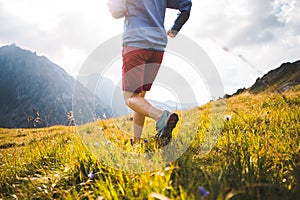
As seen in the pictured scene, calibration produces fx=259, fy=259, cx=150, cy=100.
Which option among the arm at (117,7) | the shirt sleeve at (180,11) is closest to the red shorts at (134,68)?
the arm at (117,7)

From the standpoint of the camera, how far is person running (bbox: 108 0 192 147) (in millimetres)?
3650

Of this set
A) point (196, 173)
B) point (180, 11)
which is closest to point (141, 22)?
point (180, 11)

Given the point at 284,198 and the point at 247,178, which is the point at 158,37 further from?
the point at 284,198

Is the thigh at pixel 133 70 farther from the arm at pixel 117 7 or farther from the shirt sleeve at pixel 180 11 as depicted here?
the shirt sleeve at pixel 180 11

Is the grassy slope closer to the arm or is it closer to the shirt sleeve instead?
the shirt sleeve

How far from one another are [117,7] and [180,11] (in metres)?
1.21

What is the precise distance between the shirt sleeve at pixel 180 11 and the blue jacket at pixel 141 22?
0.39 metres

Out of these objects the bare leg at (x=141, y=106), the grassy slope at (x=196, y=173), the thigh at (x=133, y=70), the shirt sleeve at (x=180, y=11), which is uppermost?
the shirt sleeve at (x=180, y=11)

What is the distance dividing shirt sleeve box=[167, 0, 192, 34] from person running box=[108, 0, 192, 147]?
35 centimetres

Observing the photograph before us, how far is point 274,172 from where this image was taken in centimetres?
199

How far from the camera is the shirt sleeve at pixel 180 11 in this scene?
434 cm

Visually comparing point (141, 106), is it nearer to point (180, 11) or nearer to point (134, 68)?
point (134, 68)

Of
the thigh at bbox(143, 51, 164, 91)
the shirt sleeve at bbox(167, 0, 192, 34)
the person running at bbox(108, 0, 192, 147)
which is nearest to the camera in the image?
the person running at bbox(108, 0, 192, 147)

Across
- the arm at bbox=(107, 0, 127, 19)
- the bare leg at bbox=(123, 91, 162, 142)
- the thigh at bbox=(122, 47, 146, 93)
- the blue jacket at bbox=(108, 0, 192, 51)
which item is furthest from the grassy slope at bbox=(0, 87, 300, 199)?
the arm at bbox=(107, 0, 127, 19)
